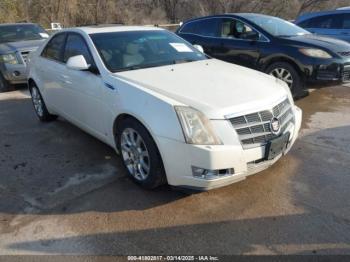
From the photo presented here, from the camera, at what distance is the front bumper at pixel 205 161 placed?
2.91 m

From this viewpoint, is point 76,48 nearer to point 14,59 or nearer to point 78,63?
point 78,63

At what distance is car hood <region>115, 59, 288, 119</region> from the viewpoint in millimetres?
3080

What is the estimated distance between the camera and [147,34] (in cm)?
458

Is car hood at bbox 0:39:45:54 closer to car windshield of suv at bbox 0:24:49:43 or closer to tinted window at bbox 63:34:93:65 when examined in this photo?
car windshield of suv at bbox 0:24:49:43

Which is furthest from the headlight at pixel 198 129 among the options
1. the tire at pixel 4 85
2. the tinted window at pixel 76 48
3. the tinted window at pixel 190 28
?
the tire at pixel 4 85

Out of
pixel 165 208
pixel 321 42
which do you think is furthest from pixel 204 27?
pixel 165 208

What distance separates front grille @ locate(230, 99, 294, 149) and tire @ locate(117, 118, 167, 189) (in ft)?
2.53

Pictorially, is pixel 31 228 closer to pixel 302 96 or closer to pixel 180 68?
pixel 180 68

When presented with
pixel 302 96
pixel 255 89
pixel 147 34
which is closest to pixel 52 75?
pixel 147 34

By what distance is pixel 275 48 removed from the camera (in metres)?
6.34

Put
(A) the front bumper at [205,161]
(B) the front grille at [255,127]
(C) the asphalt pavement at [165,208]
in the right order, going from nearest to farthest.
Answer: (C) the asphalt pavement at [165,208] < (A) the front bumper at [205,161] < (B) the front grille at [255,127]

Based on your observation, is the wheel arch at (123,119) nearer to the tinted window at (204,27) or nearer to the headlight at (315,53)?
the headlight at (315,53)

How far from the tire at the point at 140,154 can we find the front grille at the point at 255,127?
772mm

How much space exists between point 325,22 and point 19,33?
836 centimetres
